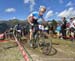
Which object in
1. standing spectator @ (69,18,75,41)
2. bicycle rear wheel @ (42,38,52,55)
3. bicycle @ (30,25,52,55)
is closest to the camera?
bicycle rear wheel @ (42,38,52,55)

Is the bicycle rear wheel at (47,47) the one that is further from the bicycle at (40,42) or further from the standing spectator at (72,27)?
the standing spectator at (72,27)

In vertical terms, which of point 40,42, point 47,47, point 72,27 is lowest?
point 47,47

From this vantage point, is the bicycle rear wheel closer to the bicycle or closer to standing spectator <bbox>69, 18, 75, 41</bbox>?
the bicycle

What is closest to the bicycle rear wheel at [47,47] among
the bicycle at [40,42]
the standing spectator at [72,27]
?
the bicycle at [40,42]

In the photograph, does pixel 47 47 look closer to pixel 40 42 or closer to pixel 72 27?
pixel 40 42

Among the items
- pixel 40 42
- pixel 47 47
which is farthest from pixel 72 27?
pixel 47 47

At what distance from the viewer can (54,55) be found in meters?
9.41

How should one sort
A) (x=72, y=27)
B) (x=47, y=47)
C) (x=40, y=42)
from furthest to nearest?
(x=72, y=27), (x=40, y=42), (x=47, y=47)

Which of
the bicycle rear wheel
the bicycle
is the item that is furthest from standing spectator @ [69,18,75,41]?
the bicycle rear wheel

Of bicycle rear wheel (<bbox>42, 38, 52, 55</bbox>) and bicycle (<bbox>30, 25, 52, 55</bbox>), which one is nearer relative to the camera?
bicycle rear wheel (<bbox>42, 38, 52, 55</bbox>)

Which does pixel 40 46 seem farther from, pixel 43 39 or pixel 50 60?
pixel 50 60

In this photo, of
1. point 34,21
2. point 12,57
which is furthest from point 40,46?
point 12,57

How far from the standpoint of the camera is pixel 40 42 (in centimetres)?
1012

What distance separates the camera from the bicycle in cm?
979
